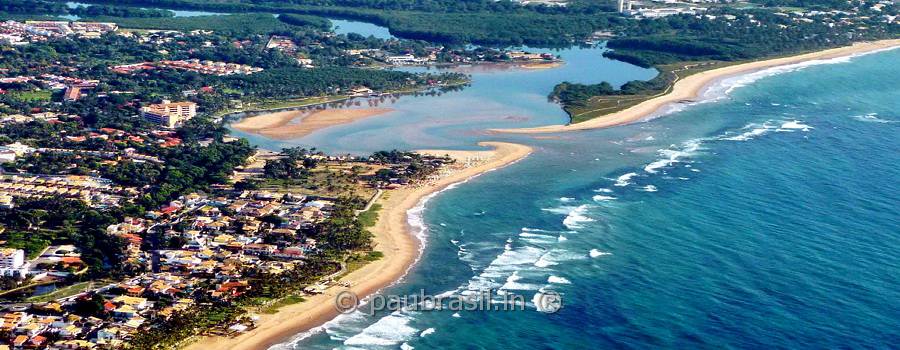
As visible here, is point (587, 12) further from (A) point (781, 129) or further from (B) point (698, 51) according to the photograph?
(A) point (781, 129)

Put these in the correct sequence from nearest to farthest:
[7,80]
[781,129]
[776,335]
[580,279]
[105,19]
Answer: [776,335] < [580,279] < [781,129] < [7,80] < [105,19]

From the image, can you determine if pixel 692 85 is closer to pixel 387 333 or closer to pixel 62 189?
pixel 62 189

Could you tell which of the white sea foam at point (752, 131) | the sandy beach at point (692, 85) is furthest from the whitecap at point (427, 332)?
the white sea foam at point (752, 131)

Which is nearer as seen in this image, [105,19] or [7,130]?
[7,130]

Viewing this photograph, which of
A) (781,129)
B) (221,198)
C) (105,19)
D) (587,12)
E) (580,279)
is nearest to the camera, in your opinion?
(580,279)

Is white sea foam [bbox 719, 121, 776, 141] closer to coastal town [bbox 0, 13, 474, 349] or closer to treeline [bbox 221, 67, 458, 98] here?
coastal town [bbox 0, 13, 474, 349]

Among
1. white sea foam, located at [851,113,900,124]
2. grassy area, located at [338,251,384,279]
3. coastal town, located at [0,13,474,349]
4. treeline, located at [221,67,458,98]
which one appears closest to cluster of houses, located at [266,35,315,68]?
treeline, located at [221,67,458,98]

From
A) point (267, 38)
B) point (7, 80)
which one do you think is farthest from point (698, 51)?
point (7, 80)
